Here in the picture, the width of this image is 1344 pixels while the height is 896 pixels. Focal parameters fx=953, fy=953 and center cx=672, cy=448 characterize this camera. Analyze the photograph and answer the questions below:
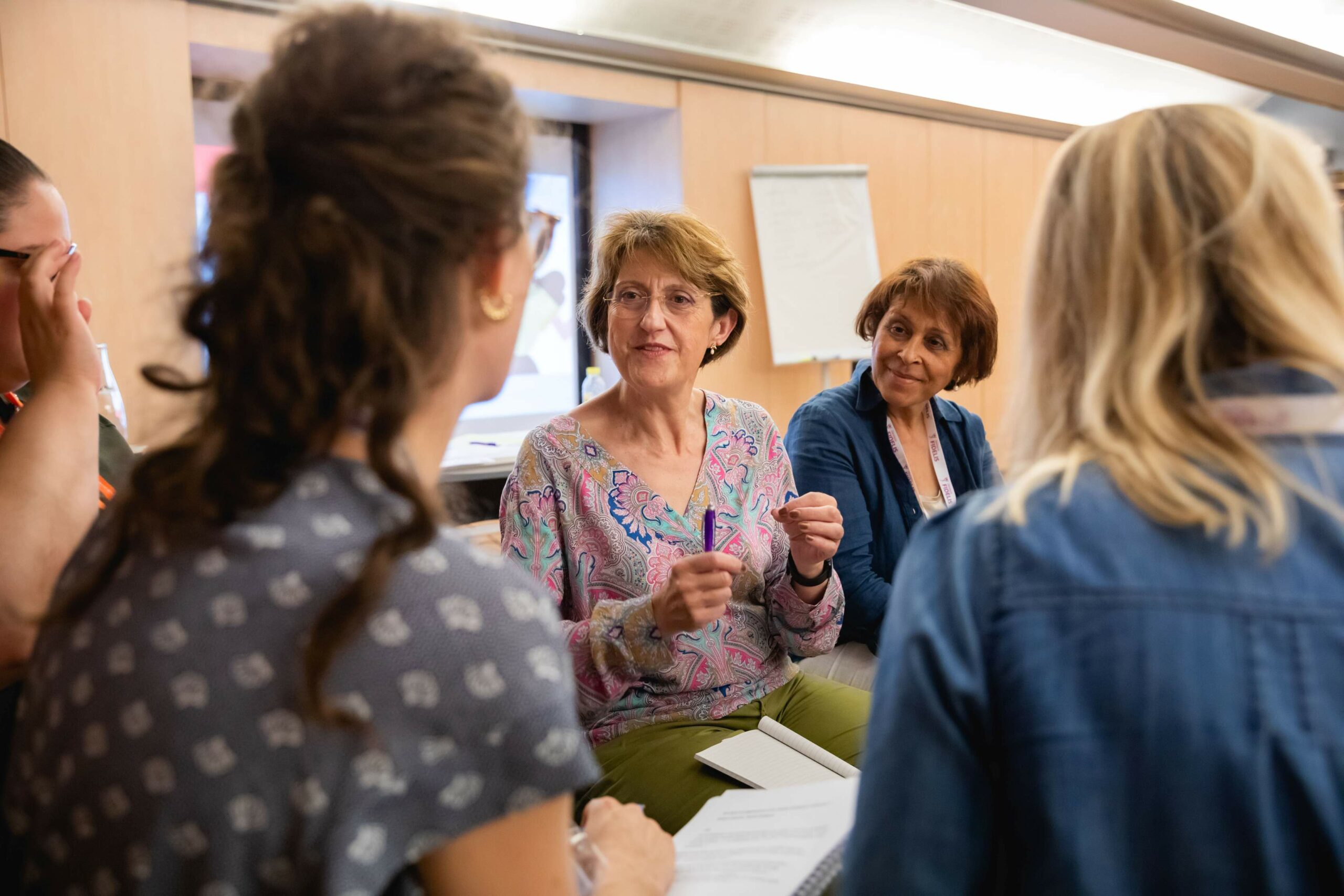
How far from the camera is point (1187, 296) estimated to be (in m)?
0.75

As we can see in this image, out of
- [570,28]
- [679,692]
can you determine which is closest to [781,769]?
[679,692]

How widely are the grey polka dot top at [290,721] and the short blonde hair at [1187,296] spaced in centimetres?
41

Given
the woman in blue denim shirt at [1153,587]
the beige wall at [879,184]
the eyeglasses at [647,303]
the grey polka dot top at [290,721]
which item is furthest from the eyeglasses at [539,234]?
the beige wall at [879,184]

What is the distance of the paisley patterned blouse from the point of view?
161 cm

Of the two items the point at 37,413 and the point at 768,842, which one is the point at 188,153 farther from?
the point at 768,842

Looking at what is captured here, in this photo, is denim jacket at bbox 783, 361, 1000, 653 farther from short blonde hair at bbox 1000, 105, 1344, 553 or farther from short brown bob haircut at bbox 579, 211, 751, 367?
short blonde hair at bbox 1000, 105, 1344, 553

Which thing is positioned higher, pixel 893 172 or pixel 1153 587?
pixel 893 172

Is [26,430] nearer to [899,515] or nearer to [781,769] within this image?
[781,769]

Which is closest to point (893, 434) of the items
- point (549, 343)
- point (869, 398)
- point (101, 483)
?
point (869, 398)

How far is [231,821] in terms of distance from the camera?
0.62 meters

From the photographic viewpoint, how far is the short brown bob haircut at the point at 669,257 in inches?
75.0

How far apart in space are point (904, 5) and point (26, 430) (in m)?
3.31

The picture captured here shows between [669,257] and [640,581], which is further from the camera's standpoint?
[669,257]

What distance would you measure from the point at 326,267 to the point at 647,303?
1.25m
